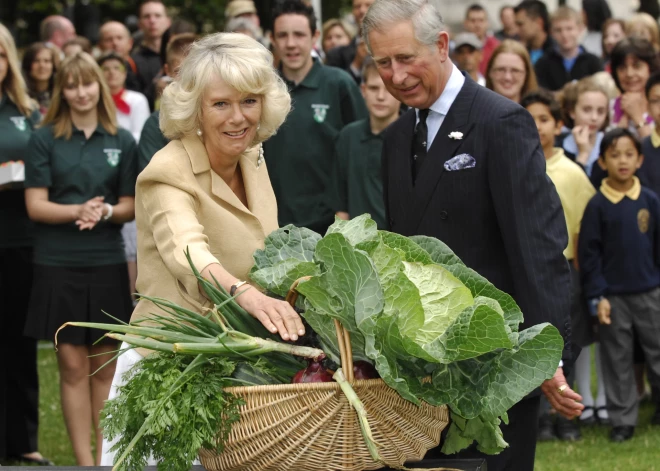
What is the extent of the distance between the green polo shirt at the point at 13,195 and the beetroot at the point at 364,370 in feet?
14.3

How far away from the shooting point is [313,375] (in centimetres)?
270

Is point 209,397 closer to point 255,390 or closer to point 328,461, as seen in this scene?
point 255,390

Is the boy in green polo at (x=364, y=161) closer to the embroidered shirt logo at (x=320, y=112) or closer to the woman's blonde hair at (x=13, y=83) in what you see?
the embroidered shirt logo at (x=320, y=112)

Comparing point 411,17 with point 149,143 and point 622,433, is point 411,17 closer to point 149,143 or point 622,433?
point 149,143

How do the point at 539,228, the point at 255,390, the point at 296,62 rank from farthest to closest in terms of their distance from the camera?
1. the point at 296,62
2. the point at 539,228
3. the point at 255,390

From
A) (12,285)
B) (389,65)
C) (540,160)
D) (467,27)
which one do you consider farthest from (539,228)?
(467,27)

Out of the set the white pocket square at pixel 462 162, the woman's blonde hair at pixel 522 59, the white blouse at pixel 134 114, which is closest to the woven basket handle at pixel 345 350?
the white pocket square at pixel 462 162

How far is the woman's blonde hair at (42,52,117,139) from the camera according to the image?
6.36m

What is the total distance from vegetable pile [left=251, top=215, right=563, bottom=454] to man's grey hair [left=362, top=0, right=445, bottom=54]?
3.49 ft

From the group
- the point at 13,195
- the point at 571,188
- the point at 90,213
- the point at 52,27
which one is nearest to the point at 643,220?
the point at 571,188

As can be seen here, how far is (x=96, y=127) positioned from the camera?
253 inches

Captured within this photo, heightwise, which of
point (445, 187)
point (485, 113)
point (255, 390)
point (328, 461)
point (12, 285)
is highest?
point (485, 113)

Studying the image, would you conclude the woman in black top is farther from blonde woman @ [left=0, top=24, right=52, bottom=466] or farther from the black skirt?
the black skirt

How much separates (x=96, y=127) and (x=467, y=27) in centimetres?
679
